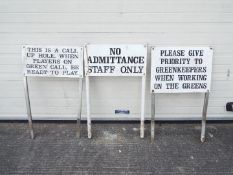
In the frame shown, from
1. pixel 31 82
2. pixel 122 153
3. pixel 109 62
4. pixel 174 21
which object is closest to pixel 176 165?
pixel 122 153

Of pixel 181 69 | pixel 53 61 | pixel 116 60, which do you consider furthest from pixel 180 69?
pixel 53 61

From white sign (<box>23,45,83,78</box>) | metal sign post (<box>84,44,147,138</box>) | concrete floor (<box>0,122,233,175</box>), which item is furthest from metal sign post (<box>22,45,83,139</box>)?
concrete floor (<box>0,122,233,175</box>)

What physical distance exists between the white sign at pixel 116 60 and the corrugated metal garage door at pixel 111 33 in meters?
0.29

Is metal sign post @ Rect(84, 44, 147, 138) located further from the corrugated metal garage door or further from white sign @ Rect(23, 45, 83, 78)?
the corrugated metal garage door

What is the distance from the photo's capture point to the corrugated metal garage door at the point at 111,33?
4.41 meters

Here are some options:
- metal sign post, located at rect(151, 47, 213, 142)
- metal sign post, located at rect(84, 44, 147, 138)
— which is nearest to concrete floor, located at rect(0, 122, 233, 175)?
metal sign post, located at rect(151, 47, 213, 142)

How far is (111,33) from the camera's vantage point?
456cm

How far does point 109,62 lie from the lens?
14.5 feet

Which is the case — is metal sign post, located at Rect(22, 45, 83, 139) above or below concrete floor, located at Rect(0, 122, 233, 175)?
above

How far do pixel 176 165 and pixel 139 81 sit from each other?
58.8 inches

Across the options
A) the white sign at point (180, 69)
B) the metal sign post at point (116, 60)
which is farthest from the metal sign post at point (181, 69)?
the metal sign post at point (116, 60)

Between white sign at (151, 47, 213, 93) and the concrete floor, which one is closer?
the concrete floor

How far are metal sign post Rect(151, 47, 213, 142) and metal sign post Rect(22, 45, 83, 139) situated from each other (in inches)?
46.4

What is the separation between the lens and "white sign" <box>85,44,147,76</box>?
4344 millimetres
